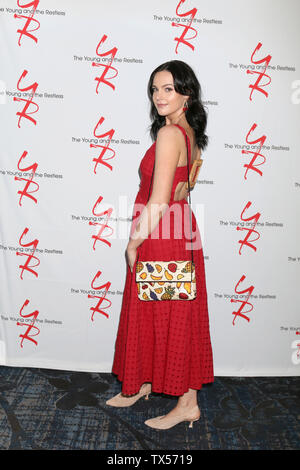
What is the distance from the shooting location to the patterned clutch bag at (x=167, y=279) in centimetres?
202

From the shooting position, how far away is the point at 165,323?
2182 mm

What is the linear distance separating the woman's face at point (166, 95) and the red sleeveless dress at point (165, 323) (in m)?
0.20

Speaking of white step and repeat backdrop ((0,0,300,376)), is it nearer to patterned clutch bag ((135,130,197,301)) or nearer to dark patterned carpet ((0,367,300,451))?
dark patterned carpet ((0,367,300,451))

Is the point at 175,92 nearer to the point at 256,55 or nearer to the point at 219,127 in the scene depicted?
the point at 219,127

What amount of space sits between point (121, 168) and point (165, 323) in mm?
1011

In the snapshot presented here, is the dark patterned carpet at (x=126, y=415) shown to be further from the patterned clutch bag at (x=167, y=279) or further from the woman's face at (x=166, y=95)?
the woman's face at (x=166, y=95)

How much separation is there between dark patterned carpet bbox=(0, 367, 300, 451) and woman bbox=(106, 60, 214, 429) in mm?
139

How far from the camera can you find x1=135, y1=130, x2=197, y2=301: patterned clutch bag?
6.62ft

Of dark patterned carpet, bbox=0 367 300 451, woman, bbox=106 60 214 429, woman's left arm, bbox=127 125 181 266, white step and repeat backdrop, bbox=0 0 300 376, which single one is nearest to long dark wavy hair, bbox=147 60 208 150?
woman, bbox=106 60 214 429

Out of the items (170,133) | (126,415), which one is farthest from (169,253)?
(126,415)

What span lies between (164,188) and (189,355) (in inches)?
35.1

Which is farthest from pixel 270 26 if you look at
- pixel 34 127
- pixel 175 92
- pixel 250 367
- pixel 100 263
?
pixel 250 367

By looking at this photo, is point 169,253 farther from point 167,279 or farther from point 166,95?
point 166,95

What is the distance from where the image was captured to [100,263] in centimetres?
279
